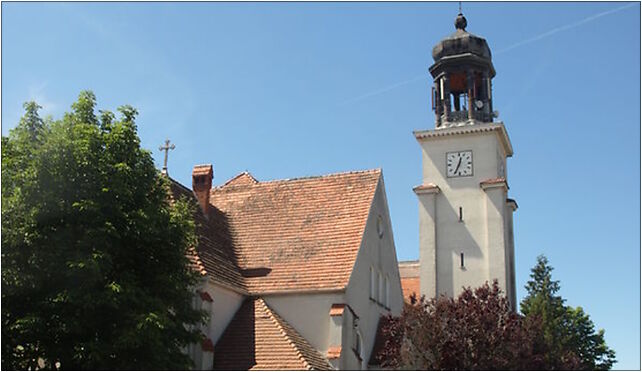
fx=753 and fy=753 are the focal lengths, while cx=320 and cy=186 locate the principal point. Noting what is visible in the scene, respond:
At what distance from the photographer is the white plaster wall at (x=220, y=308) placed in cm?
2739

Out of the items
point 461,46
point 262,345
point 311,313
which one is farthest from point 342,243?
point 461,46

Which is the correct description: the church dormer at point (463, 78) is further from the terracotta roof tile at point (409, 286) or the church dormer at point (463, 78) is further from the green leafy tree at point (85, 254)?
the green leafy tree at point (85, 254)

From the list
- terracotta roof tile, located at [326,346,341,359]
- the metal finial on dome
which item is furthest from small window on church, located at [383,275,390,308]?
the metal finial on dome

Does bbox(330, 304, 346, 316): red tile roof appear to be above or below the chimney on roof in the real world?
below

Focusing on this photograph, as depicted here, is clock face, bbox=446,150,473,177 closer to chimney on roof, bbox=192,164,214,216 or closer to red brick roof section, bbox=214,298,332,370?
chimney on roof, bbox=192,164,214,216

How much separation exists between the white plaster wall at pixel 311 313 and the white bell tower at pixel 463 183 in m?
16.5

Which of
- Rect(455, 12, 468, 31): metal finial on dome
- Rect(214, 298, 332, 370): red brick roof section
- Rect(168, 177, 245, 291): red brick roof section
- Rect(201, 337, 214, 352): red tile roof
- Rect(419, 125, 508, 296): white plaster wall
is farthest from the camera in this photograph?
Rect(455, 12, 468, 31): metal finial on dome

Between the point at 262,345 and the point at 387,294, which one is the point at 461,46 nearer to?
the point at 387,294

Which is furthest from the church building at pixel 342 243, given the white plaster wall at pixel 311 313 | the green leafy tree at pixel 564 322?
the green leafy tree at pixel 564 322

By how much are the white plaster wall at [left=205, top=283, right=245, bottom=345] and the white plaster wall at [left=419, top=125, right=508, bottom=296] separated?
18.7 m

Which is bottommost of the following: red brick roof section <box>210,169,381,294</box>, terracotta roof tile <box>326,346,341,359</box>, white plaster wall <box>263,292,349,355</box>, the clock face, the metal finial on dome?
terracotta roof tile <box>326,346,341,359</box>

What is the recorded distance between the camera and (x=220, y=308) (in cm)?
2795

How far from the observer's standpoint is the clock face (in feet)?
153

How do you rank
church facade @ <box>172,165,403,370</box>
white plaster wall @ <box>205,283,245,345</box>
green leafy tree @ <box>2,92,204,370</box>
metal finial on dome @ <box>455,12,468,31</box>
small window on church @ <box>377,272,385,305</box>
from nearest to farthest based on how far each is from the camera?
green leafy tree @ <box>2,92,204,370</box>, church facade @ <box>172,165,403,370</box>, white plaster wall @ <box>205,283,245,345</box>, small window on church @ <box>377,272,385,305</box>, metal finial on dome @ <box>455,12,468,31</box>
